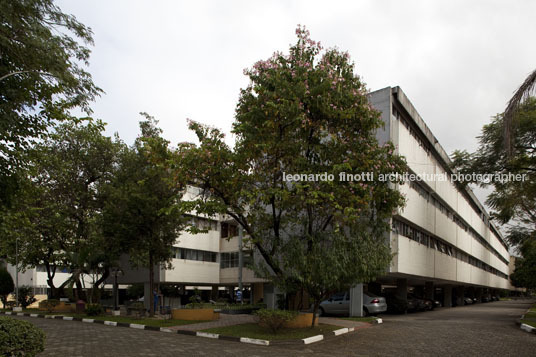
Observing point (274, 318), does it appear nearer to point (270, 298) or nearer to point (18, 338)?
point (18, 338)

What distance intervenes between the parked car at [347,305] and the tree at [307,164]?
755 centimetres

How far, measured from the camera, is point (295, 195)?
16.7 meters

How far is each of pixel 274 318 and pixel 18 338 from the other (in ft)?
28.1

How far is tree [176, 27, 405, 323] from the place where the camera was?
15.7 m

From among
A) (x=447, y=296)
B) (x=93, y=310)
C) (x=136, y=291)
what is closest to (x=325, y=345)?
(x=93, y=310)

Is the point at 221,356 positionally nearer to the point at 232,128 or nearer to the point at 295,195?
the point at 295,195

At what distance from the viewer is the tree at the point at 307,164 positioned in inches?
618

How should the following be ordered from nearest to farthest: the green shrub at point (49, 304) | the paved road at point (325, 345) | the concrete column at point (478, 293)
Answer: the paved road at point (325, 345)
the green shrub at point (49, 304)
the concrete column at point (478, 293)

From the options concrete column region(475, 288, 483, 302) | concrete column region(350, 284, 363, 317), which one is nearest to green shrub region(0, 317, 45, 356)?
concrete column region(350, 284, 363, 317)

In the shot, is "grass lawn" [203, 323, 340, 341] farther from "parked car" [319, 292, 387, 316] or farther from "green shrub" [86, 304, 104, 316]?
"green shrub" [86, 304, 104, 316]

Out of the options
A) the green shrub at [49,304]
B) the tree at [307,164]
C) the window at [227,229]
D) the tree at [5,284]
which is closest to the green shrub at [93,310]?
the green shrub at [49,304]

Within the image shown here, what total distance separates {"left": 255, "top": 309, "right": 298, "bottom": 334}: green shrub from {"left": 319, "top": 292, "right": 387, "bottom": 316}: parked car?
9.34 m

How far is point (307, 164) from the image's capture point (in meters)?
16.8

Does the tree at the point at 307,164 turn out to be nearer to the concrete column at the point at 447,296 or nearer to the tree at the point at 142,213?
the tree at the point at 142,213
